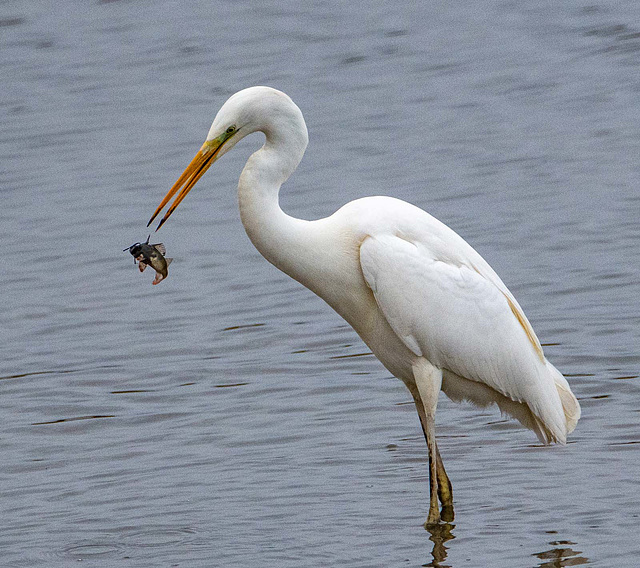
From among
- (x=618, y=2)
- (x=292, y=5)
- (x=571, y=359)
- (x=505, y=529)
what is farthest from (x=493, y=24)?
(x=505, y=529)

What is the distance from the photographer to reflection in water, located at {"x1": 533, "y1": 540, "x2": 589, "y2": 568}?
235 inches

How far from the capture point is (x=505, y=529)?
20.9 feet

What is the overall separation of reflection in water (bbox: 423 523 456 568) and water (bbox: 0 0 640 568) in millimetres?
15

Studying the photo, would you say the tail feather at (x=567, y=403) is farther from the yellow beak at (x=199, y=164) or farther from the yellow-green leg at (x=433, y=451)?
the yellow beak at (x=199, y=164)

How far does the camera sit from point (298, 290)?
33.9 ft

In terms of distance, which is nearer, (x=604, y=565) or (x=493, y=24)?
(x=604, y=565)

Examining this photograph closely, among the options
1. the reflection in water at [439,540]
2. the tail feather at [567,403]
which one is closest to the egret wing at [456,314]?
the tail feather at [567,403]

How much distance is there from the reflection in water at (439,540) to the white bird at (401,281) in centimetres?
5

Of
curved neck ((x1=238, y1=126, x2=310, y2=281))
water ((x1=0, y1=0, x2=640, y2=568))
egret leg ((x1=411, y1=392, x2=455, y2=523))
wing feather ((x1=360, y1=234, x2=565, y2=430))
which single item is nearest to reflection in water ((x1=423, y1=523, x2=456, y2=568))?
water ((x1=0, y1=0, x2=640, y2=568))

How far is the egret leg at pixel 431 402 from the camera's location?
6.56m

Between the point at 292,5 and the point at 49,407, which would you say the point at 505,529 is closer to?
the point at 49,407

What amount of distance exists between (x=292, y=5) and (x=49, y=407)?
38.8 ft

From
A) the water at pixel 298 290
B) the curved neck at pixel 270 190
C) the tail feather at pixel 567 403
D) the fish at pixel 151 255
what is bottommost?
the water at pixel 298 290

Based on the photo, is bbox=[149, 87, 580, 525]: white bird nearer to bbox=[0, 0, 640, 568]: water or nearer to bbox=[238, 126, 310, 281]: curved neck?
bbox=[238, 126, 310, 281]: curved neck
